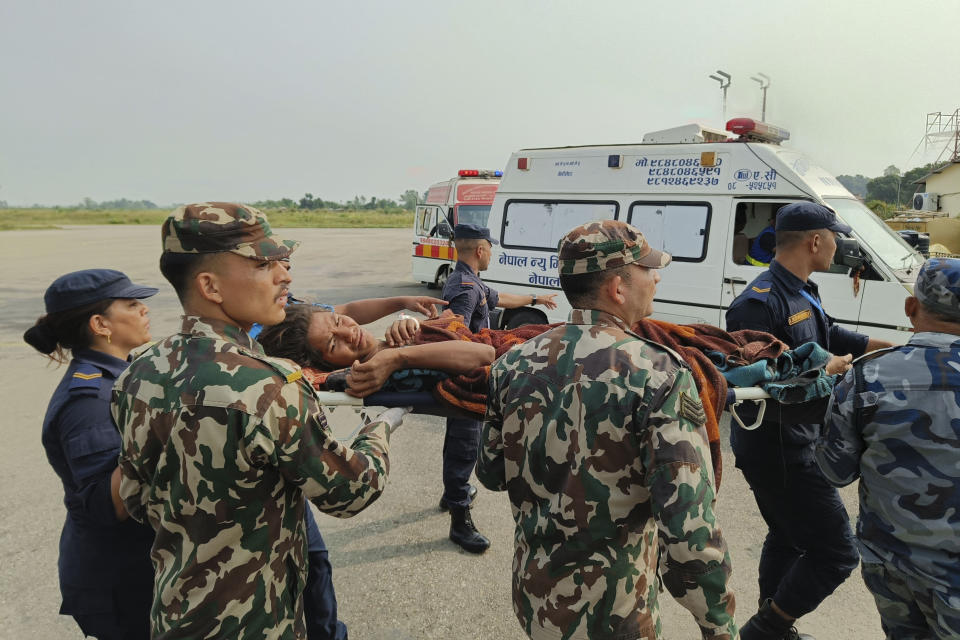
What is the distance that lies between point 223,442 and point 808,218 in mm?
2697

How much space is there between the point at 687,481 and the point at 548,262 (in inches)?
229

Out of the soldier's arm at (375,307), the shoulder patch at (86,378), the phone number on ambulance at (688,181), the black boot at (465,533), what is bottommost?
the black boot at (465,533)

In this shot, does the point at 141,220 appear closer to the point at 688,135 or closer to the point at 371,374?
the point at 688,135

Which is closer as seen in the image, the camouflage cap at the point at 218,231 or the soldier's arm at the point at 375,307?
the camouflage cap at the point at 218,231

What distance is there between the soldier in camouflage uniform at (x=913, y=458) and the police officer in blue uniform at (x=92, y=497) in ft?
7.51

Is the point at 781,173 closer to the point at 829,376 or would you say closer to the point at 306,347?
the point at 829,376

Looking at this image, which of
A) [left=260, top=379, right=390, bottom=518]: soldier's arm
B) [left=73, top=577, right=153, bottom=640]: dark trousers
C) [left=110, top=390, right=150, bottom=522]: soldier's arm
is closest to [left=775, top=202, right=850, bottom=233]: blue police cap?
[left=260, top=379, right=390, bottom=518]: soldier's arm

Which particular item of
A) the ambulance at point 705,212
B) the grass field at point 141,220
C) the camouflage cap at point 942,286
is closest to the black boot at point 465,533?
the camouflage cap at point 942,286

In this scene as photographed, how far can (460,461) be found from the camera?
A: 362 cm

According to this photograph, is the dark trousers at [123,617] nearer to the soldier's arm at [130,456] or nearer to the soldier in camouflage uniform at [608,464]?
the soldier's arm at [130,456]

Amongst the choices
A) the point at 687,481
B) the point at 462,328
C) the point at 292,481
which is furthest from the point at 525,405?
the point at 462,328

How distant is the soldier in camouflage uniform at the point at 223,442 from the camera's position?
4.65ft

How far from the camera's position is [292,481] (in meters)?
1.49

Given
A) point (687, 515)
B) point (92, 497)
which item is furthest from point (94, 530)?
point (687, 515)
